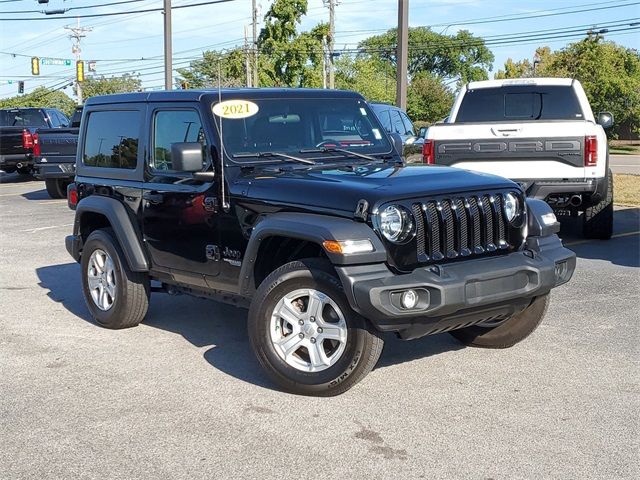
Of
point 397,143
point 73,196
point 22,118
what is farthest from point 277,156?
point 22,118

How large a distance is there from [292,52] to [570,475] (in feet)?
107

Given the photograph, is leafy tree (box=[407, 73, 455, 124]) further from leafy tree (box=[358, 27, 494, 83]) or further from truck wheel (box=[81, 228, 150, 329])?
truck wheel (box=[81, 228, 150, 329])

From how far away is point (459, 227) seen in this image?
496 centimetres

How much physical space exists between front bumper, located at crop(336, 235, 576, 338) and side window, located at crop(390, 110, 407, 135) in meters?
10.9

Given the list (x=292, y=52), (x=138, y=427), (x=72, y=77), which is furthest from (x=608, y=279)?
(x=72, y=77)

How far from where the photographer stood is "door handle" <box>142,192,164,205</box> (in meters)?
6.15

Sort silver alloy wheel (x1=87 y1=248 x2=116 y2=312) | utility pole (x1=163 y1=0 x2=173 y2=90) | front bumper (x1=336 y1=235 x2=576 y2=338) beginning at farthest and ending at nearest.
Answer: utility pole (x1=163 y1=0 x2=173 y2=90) < silver alloy wheel (x1=87 y1=248 x2=116 y2=312) < front bumper (x1=336 y1=235 x2=576 y2=338)

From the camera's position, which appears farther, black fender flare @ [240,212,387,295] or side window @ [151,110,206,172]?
side window @ [151,110,206,172]

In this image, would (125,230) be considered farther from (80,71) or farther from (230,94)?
(80,71)

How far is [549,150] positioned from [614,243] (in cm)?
190

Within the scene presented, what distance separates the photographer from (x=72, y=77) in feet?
260

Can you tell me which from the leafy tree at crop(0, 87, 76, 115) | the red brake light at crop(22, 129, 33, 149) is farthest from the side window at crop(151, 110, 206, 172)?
the leafy tree at crop(0, 87, 76, 115)

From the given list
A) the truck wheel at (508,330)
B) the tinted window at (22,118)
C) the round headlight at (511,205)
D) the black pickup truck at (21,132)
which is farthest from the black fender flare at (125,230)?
the tinted window at (22,118)

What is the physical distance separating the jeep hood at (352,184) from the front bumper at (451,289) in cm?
43
